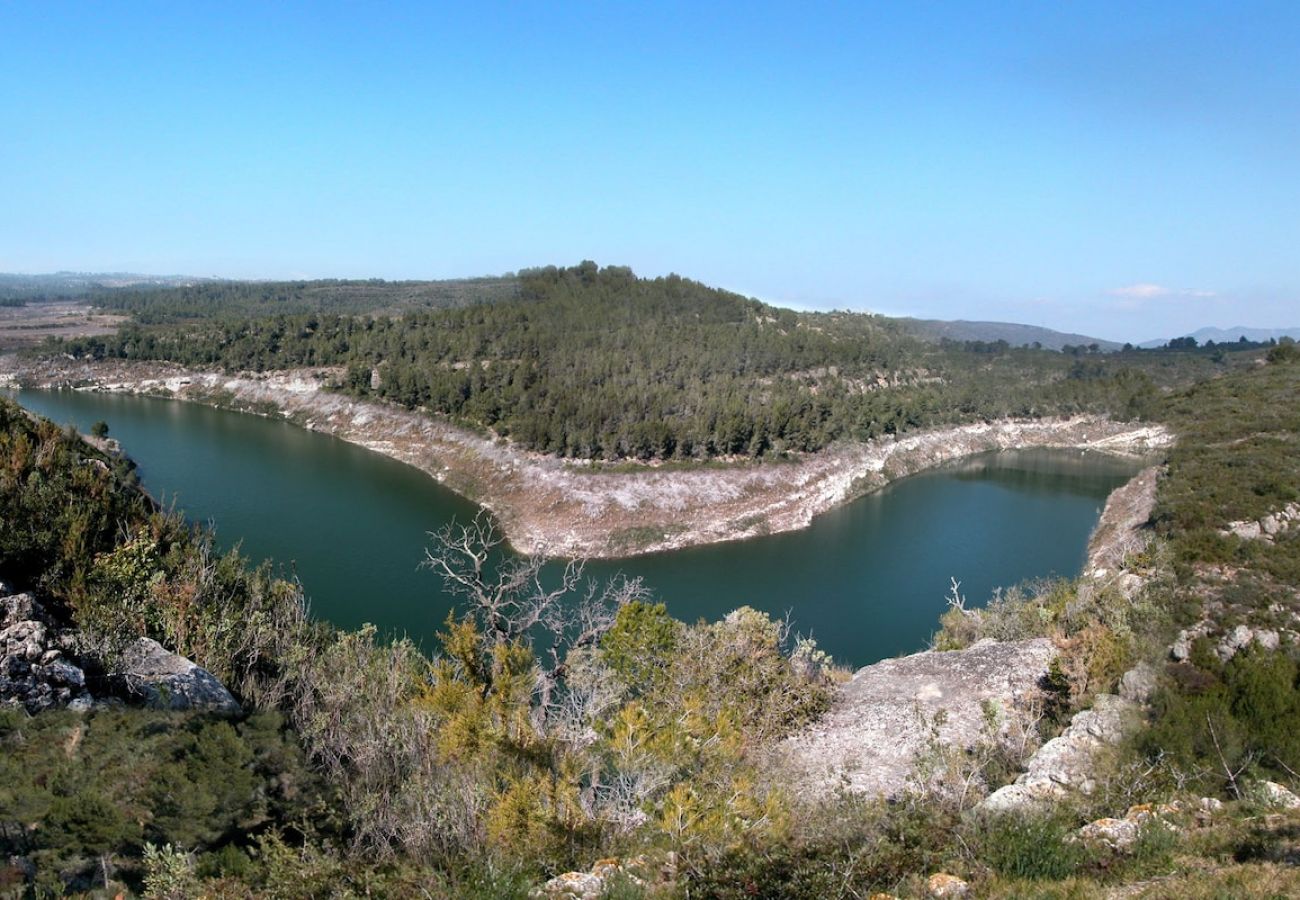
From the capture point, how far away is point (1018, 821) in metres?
8.79

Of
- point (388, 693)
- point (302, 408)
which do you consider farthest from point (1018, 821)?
point (302, 408)

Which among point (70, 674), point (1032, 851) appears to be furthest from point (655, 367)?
point (1032, 851)

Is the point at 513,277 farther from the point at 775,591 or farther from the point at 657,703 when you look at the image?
the point at 657,703

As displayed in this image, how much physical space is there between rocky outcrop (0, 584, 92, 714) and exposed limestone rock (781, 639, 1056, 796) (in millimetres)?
12387

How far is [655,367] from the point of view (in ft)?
204

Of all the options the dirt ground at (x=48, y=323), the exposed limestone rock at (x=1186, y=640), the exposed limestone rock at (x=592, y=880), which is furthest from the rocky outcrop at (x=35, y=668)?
the dirt ground at (x=48, y=323)

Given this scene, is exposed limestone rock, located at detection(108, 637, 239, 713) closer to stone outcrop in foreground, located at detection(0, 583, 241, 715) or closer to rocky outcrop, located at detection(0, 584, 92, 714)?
stone outcrop in foreground, located at detection(0, 583, 241, 715)

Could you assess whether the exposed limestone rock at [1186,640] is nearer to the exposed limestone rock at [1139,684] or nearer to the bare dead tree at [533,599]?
the exposed limestone rock at [1139,684]

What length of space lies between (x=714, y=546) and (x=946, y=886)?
3196cm

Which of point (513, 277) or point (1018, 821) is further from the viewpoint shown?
point (513, 277)

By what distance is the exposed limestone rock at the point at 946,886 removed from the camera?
734 cm

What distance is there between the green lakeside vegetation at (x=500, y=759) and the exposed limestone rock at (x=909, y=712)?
766mm

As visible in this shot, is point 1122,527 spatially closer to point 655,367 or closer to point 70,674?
point 655,367

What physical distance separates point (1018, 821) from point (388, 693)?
11.0 meters
